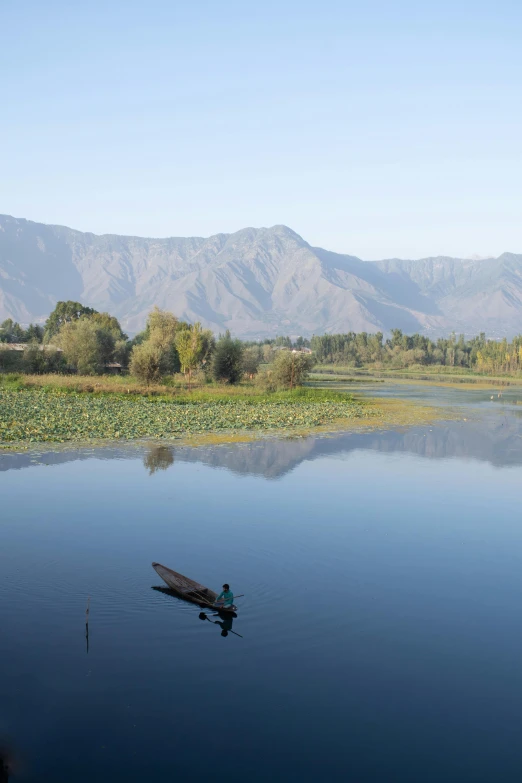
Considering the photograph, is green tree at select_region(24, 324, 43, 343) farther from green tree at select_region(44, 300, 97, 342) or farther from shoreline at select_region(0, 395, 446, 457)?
shoreline at select_region(0, 395, 446, 457)

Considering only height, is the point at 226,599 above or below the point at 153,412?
below

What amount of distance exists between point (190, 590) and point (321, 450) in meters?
24.9

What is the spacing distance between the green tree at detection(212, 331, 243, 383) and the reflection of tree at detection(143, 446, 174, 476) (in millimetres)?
46757

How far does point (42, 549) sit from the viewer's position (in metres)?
20.9

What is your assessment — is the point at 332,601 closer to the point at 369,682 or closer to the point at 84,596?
the point at 369,682

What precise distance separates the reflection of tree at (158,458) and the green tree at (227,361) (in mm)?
46757

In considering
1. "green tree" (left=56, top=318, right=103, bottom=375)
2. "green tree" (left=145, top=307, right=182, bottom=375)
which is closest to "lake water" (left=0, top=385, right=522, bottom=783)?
"green tree" (left=56, top=318, right=103, bottom=375)

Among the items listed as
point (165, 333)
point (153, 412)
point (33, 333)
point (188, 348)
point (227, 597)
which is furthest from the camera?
point (33, 333)

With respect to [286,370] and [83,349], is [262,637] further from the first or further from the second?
[83,349]

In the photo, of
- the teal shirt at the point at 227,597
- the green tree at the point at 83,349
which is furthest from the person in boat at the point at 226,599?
the green tree at the point at 83,349

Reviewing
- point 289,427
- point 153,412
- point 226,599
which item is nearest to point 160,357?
point 153,412

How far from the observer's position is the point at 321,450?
4134cm

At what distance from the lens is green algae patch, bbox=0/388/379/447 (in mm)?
41812

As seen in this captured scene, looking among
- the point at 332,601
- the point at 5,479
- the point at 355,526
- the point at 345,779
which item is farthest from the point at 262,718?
the point at 5,479
